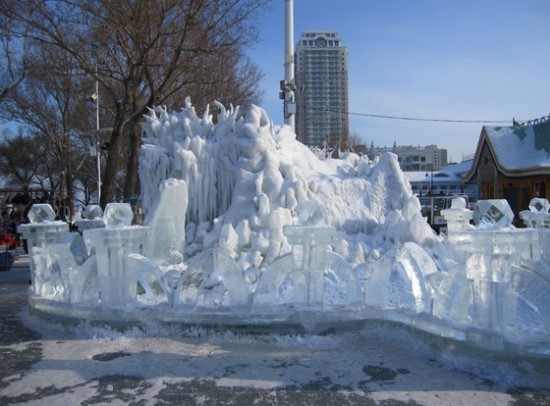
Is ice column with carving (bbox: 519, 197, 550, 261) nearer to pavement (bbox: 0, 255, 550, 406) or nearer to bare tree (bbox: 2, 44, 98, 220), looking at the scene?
pavement (bbox: 0, 255, 550, 406)

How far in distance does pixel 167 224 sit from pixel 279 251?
6.27 ft

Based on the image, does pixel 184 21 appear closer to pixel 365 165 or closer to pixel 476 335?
pixel 365 165

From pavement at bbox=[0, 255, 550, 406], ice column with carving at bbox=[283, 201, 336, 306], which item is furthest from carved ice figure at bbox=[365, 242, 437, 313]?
ice column with carving at bbox=[283, 201, 336, 306]

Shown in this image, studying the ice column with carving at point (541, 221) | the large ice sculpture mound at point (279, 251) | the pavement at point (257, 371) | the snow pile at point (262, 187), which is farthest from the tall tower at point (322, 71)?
the pavement at point (257, 371)

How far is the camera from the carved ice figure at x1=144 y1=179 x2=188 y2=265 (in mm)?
7797

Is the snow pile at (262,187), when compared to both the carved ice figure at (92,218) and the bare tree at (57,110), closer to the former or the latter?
the carved ice figure at (92,218)

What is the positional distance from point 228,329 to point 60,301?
2099 millimetres

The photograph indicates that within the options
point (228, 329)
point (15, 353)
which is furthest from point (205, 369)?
point (15, 353)

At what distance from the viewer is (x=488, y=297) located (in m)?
4.08

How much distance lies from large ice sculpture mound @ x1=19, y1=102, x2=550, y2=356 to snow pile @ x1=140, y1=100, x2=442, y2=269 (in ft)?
0.08

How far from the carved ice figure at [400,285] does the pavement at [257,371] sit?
353 mm

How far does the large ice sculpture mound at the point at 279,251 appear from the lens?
4.20 metres

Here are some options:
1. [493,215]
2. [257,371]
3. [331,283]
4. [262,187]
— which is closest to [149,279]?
[257,371]

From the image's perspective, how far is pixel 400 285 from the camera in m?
5.41
